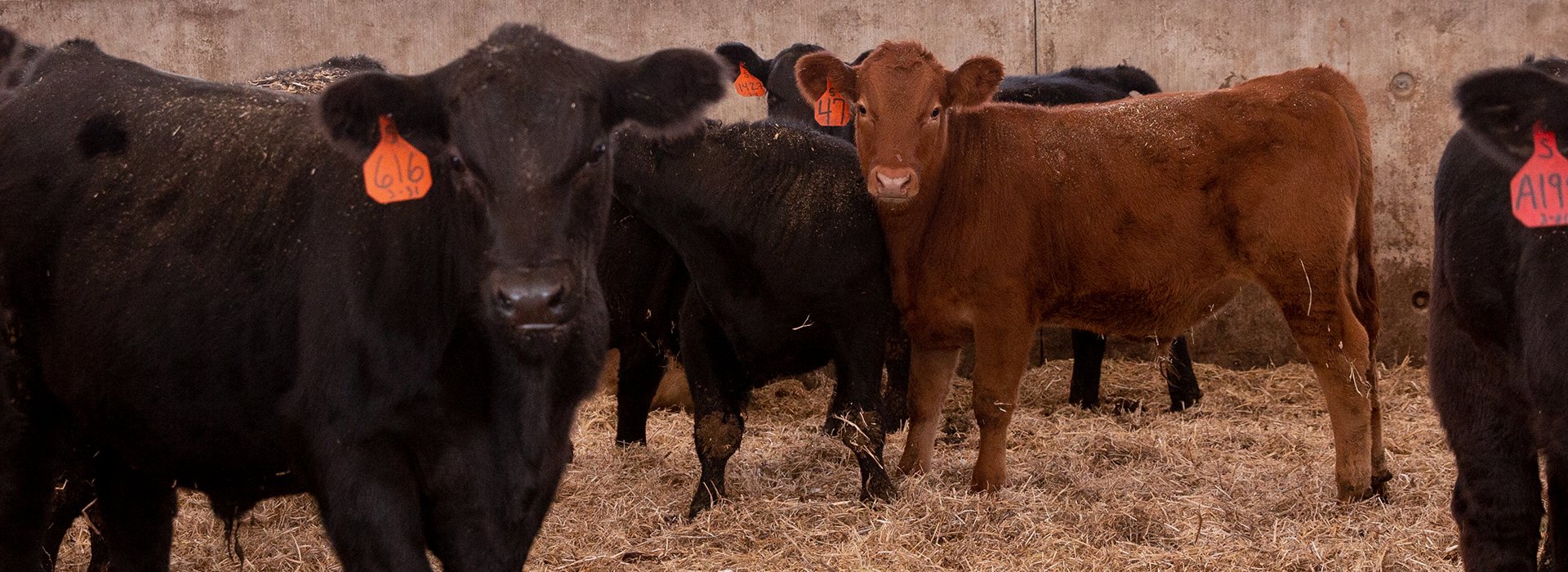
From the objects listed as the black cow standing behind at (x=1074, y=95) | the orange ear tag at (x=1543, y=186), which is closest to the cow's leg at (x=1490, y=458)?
the orange ear tag at (x=1543, y=186)

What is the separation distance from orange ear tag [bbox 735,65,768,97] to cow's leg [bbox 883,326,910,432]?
1.96 meters

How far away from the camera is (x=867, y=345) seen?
5477 millimetres

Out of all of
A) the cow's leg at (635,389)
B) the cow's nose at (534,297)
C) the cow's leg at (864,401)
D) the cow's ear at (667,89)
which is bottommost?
the cow's leg at (635,389)

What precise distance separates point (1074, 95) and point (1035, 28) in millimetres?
837

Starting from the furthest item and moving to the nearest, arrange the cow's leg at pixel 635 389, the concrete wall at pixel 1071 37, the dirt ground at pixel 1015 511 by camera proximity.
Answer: the concrete wall at pixel 1071 37 → the cow's leg at pixel 635 389 → the dirt ground at pixel 1015 511

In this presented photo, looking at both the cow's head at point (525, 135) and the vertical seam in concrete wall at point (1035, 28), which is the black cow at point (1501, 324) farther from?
the vertical seam in concrete wall at point (1035, 28)

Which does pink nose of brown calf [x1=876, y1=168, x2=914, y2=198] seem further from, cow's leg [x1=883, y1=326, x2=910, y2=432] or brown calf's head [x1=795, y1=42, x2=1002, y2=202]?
cow's leg [x1=883, y1=326, x2=910, y2=432]

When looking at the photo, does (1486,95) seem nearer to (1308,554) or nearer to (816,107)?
(1308,554)

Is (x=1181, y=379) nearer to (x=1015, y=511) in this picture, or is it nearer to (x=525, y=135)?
(x=1015, y=511)

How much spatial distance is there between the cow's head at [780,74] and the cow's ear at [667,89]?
4.43m

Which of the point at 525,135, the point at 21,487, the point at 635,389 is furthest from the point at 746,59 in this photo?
the point at 525,135

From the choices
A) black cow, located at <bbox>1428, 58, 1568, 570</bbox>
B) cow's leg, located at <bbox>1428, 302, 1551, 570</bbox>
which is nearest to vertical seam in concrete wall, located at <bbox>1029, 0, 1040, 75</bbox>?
black cow, located at <bbox>1428, 58, 1568, 570</bbox>

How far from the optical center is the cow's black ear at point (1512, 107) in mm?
3029

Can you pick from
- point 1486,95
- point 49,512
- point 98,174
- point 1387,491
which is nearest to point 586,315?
point 98,174
